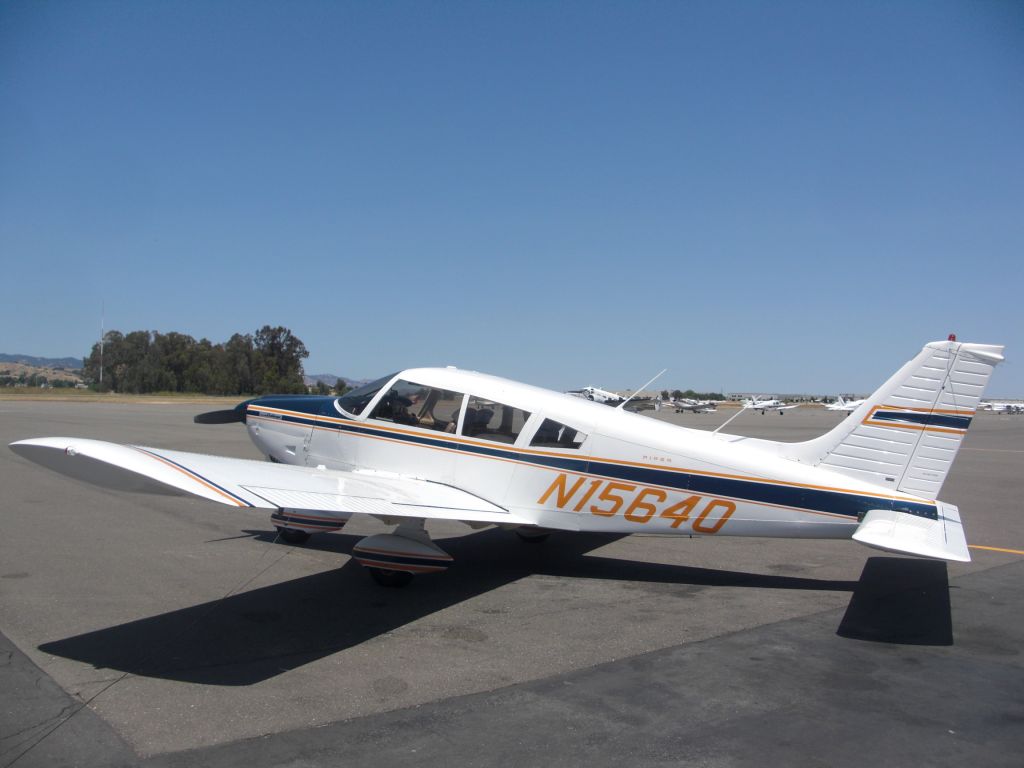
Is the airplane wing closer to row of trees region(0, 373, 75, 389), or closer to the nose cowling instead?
the nose cowling

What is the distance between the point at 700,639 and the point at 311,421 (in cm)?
495

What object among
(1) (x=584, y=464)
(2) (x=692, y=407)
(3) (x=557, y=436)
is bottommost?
(1) (x=584, y=464)

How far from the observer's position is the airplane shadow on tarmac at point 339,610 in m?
5.12

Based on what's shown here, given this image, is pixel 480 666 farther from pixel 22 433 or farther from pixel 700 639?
pixel 22 433

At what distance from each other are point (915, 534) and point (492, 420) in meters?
3.89

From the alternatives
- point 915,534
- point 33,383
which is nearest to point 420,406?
point 915,534

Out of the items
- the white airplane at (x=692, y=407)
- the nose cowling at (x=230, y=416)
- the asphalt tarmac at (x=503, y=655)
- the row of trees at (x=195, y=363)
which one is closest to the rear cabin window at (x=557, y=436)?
the asphalt tarmac at (x=503, y=655)

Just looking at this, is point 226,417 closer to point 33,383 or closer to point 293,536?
point 293,536

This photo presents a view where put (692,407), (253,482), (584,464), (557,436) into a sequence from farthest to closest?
(692,407) < (557,436) < (584,464) < (253,482)

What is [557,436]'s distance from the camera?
7.54 metres

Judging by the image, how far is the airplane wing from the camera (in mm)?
4938

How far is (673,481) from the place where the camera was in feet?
23.2

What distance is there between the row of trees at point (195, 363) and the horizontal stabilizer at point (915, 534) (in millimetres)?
77378

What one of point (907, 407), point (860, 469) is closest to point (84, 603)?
point (860, 469)
